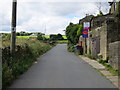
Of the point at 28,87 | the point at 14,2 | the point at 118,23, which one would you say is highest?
the point at 14,2

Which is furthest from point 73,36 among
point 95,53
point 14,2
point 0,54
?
point 0,54

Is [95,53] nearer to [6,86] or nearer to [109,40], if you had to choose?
[109,40]

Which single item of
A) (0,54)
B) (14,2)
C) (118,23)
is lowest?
(0,54)

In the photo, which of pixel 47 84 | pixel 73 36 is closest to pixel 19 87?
pixel 47 84

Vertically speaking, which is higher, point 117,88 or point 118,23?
point 118,23

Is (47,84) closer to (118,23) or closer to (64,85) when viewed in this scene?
(64,85)

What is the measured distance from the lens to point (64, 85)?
7.43 meters

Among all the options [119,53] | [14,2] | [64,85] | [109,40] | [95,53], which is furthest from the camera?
[95,53]

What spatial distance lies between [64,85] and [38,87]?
36.1 inches

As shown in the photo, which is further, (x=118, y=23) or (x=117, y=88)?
(x=118, y=23)

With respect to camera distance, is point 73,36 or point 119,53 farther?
point 73,36

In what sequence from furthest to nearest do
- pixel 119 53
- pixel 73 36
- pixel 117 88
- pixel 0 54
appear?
pixel 73 36 → pixel 119 53 → pixel 0 54 → pixel 117 88

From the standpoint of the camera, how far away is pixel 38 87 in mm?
7121

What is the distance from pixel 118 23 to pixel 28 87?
9.00 m
